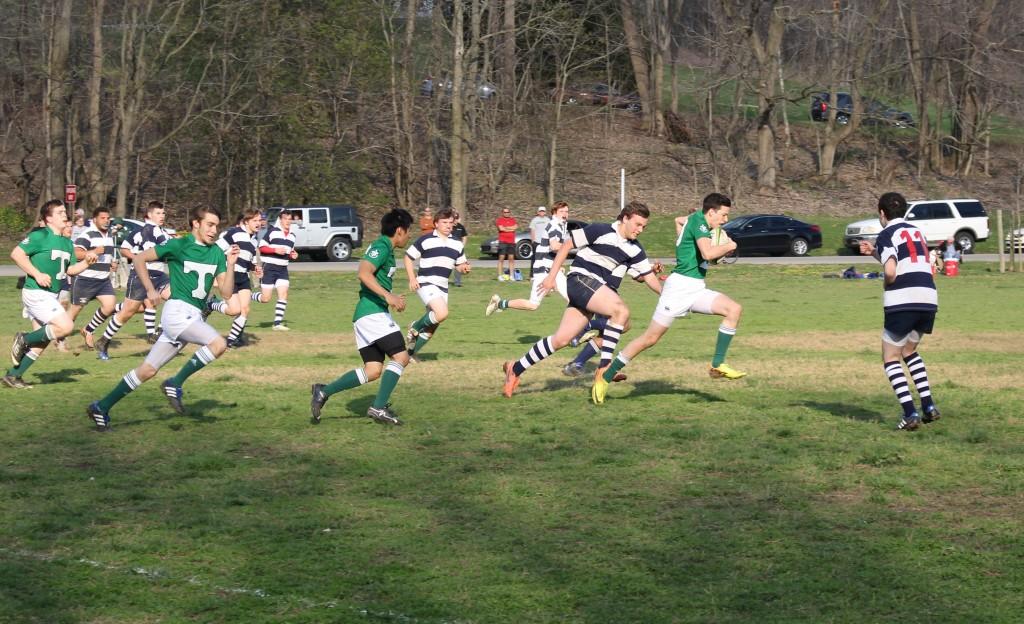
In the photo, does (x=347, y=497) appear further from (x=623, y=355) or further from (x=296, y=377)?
(x=296, y=377)

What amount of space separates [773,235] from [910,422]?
33841mm

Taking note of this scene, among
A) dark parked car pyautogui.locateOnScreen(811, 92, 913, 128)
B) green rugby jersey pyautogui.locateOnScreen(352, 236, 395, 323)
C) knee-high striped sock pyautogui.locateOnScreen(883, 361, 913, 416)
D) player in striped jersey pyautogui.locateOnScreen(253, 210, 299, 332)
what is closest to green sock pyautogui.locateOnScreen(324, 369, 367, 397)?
green rugby jersey pyautogui.locateOnScreen(352, 236, 395, 323)

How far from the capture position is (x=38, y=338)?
1290cm

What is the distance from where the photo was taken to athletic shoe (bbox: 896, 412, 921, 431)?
10.5 m

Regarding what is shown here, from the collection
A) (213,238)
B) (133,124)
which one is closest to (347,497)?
(213,238)

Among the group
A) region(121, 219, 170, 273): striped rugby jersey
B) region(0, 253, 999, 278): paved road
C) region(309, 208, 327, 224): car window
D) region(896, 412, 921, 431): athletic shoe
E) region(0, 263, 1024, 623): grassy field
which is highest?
region(309, 208, 327, 224): car window

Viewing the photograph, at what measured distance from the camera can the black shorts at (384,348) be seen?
1077cm

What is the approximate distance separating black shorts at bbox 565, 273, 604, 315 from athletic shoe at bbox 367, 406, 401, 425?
2414mm

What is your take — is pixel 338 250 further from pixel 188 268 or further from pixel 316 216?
pixel 188 268

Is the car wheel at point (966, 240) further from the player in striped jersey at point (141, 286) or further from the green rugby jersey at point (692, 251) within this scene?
the green rugby jersey at point (692, 251)

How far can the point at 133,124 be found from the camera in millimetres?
44688

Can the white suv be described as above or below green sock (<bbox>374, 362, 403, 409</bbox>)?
above

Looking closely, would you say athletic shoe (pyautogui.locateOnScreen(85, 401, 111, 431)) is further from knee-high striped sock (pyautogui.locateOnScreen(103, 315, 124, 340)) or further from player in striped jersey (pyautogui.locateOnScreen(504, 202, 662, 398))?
knee-high striped sock (pyautogui.locateOnScreen(103, 315, 124, 340))

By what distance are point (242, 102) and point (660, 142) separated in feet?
68.6
